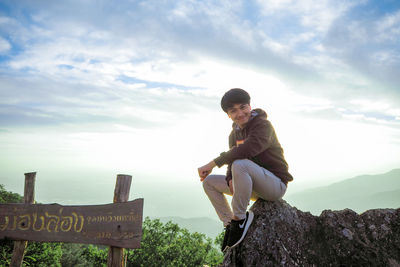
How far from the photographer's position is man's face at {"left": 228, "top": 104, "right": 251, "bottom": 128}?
3484mm

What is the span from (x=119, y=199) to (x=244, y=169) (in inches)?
112

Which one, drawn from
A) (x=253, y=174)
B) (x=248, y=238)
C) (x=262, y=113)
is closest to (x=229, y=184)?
(x=253, y=174)

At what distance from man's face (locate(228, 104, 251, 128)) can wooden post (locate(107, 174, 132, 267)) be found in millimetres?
2679

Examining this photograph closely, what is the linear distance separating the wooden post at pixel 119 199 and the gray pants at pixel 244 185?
1.97 meters

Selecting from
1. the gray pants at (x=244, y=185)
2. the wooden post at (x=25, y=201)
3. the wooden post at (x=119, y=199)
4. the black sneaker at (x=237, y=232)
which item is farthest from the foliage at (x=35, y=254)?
the black sneaker at (x=237, y=232)

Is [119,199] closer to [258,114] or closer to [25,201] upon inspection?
[25,201]

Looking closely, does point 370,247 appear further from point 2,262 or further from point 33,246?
point 33,246

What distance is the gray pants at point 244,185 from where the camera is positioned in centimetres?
316

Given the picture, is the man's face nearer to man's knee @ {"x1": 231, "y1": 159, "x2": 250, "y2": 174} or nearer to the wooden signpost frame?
man's knee @ {"x1": 231, "y1": 159, "x2": 250, "y2": 174}

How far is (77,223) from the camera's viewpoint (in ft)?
15.1

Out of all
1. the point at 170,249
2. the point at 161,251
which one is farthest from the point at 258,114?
the point at 161,251

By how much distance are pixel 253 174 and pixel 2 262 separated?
48.5ft

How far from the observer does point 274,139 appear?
3535 mm

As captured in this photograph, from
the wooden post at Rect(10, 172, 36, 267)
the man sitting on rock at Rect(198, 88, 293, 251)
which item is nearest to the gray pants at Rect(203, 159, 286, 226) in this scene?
the man sitting on rock at Rect(198, 88, 293, 251)
